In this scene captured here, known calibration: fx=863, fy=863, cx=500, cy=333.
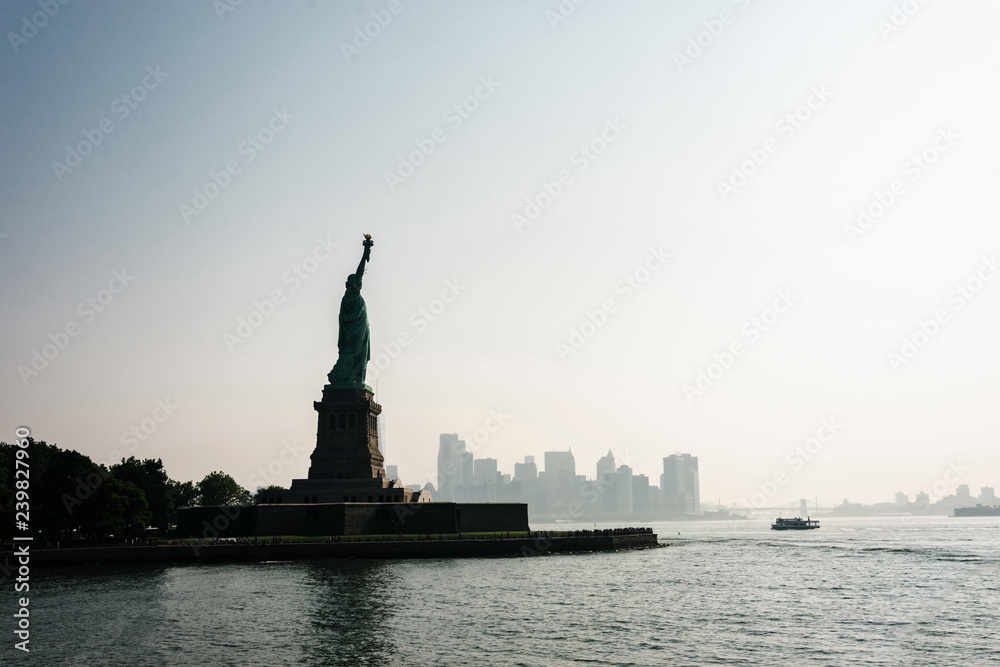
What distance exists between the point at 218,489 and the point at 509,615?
102 meters

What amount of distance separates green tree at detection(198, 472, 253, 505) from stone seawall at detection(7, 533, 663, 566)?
58446mm

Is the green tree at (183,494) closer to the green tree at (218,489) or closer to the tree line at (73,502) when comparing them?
the green tree at (218,489)

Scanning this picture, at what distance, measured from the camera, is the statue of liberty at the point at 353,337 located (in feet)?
348

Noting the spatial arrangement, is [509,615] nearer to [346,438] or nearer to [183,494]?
[346,438]

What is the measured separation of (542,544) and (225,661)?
5825 cm

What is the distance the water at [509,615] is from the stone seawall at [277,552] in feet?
12.0

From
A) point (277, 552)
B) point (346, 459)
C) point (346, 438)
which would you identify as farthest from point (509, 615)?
point (346, 438)

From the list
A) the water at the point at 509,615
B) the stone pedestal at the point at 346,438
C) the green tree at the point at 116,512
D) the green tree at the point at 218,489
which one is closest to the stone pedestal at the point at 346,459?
the stone pedestal at the point at 346,438

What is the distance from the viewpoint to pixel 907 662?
3897 cm

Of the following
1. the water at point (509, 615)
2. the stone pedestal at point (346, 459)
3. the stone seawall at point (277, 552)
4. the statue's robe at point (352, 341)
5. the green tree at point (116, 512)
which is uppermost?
the statue's robe at point (352, 341)

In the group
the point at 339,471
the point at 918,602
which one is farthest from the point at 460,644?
the point at 339,471

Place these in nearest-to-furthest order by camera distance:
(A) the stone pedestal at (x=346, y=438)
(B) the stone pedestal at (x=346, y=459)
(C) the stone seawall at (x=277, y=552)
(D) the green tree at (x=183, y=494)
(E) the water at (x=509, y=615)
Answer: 1. (E) the water at (x=509, y=615)
2. (C) the stone seawall at (x=277, y=552)
3. (B) the stone pedestal at (x=346, y=459)
4. (A) the stone pedestal at (x=346, y=438)
5. (D) the green tree at (x=183, y=494)

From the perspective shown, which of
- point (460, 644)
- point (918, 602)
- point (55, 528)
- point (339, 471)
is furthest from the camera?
point (339, 471)

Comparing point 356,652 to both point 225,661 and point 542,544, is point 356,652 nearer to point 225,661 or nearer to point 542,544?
point 225,661
